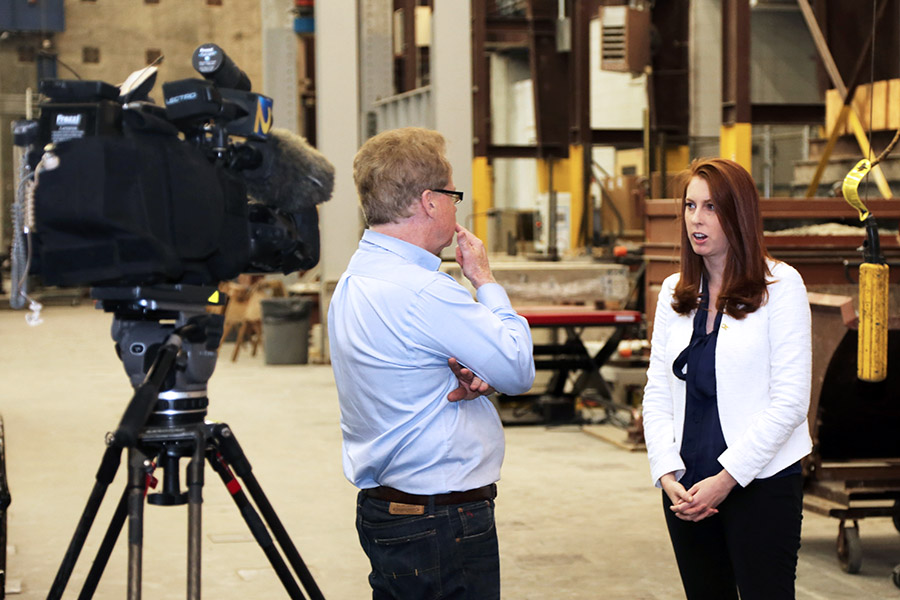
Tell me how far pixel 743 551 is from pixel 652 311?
5.30 m

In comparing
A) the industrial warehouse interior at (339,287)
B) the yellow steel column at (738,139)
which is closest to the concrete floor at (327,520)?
the industrial warehouse interior at (339,287)

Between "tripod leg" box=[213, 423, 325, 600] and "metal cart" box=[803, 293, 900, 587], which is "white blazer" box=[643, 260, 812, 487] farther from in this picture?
"metal cart" box=[803, 293, 900, 587]

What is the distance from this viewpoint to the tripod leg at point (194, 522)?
97.7 inches

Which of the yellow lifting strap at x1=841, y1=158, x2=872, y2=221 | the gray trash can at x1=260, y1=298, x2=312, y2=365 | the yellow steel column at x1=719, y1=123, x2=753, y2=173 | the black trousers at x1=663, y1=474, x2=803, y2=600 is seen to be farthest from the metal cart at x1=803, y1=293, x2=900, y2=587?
the gray trash can at x1=260, y1=298, x2=312, y2=365

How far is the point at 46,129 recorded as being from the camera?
2.45 metres

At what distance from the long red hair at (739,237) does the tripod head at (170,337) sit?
4.21ft

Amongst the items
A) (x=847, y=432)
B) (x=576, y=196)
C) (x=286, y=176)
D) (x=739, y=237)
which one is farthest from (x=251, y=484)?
(x=576, y=196)

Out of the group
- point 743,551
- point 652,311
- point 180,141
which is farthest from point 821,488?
point 180,141

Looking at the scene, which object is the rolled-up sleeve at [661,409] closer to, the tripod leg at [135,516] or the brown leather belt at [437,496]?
the brown leather belt at [437,496]

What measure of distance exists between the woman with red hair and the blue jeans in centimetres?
59

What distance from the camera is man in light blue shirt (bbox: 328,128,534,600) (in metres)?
2.42

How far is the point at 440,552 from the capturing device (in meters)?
2.45

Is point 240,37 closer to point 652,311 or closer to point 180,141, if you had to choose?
point 652,311

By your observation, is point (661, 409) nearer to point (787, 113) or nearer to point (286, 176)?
point (286, 176)
